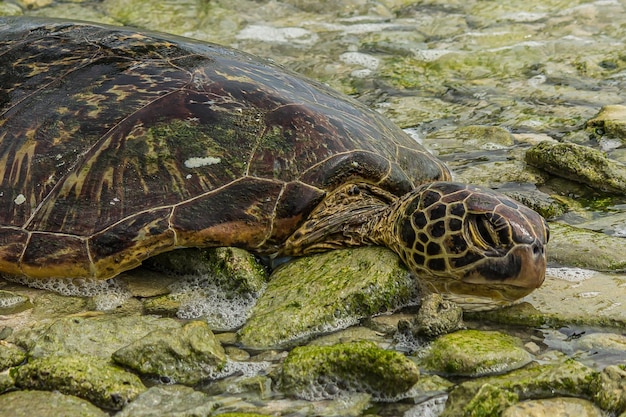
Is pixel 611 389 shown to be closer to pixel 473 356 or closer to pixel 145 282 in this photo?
pixel 473 356

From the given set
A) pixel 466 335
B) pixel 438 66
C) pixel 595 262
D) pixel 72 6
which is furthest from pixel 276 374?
pixel 72 6

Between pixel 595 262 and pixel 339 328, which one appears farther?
pixel 595 262

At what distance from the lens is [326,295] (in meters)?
3.56

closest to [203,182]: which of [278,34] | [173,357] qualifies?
[173,357]


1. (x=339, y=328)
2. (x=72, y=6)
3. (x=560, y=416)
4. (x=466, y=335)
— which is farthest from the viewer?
(x=72, y=6)

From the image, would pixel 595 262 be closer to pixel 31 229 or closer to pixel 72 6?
pixel 31 229

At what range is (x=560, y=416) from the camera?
8.69ft

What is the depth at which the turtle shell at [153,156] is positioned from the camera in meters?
3.80

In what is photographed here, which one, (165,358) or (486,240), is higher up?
(486,240)

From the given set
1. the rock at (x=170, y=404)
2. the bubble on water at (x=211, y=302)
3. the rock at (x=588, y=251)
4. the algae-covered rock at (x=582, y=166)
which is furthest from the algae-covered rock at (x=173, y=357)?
the algae-covered rock at (x=582, y=166)

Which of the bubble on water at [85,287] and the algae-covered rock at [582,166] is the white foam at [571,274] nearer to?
the algae-covered rock at [582,166]

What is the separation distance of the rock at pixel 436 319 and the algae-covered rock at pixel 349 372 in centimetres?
39

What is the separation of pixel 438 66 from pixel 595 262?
4440 mm

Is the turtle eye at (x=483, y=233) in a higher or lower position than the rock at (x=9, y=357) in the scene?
higher
